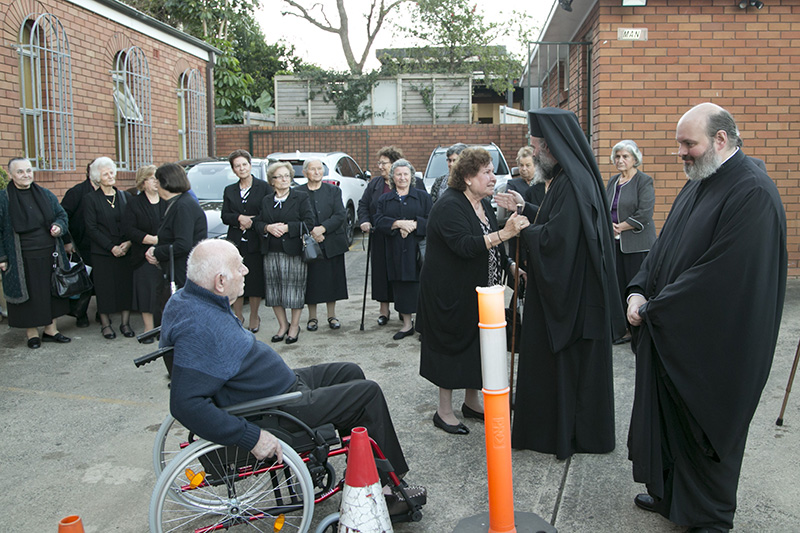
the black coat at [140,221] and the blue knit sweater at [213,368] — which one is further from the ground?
the black coat at [140,221]

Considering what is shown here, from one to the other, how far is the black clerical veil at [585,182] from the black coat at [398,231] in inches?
126

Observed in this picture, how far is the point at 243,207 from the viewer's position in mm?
7441

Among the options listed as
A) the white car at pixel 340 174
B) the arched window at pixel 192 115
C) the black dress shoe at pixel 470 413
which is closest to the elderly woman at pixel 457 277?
the black dress shoe at pixel 470 413

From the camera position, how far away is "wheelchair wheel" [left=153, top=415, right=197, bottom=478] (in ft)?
11.1

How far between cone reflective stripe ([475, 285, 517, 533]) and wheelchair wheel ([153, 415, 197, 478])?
139 centimetres

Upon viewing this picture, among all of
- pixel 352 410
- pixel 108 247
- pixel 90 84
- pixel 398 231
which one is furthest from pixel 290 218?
pixel 90 84

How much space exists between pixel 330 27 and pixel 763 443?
2629 centimetres

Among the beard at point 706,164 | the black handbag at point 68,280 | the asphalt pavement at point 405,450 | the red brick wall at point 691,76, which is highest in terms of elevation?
the red brick wall at point 691,76

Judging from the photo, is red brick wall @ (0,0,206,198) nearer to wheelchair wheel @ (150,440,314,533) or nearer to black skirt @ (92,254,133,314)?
black skirt @ (92,254,133,314)

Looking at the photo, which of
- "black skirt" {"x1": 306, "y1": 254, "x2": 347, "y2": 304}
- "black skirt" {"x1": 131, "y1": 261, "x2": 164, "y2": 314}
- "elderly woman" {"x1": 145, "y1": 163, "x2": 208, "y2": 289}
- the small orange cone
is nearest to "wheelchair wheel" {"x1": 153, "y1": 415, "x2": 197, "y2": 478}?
the small orange cone

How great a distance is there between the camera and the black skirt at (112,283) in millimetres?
7320

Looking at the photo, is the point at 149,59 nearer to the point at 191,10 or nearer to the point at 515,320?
the point at 191,10

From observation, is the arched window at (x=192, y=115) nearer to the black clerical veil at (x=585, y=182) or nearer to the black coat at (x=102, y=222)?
the black coat at (x=102, y=222)

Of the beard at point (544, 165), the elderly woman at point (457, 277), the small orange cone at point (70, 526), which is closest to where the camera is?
the small orange cone at point (70, 526)
